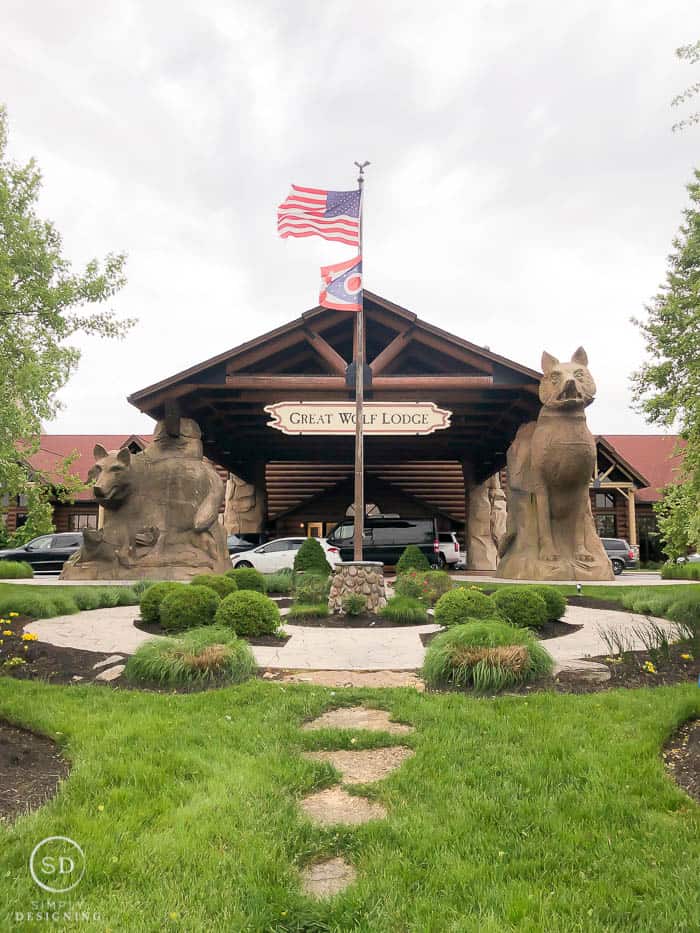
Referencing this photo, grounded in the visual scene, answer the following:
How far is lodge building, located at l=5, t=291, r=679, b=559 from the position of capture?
16359 mm

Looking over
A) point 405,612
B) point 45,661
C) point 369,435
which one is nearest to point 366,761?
point 45,661

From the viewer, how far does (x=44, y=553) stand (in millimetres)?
22109

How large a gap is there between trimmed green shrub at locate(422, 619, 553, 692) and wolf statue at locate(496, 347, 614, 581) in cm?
1029

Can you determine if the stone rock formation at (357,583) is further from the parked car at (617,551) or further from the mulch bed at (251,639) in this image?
the parked car at (617,551)

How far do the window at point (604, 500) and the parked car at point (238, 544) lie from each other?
68.9 feet

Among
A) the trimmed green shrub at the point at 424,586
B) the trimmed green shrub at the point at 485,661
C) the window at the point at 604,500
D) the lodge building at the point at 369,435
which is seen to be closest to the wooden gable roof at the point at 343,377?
the lodge building at the point at 369,435

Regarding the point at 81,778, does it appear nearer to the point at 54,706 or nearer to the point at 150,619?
the point at 54,706

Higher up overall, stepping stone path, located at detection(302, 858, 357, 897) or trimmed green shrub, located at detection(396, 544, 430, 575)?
trimmed green shrub, located at detection(396, 544, 430, 575)

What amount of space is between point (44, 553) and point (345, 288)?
16.2 m

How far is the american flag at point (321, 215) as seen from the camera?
1162 centimetres

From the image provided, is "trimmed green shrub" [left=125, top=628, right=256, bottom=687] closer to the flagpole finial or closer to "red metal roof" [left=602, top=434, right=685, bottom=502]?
the flagpole finial

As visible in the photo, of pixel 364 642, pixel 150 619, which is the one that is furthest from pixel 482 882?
pixel 150 619

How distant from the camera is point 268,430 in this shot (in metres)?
21.5

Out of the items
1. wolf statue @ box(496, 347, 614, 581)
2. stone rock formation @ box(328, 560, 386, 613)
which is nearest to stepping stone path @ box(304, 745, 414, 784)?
stone rock formation @ box(328, 560, 386, 613)
